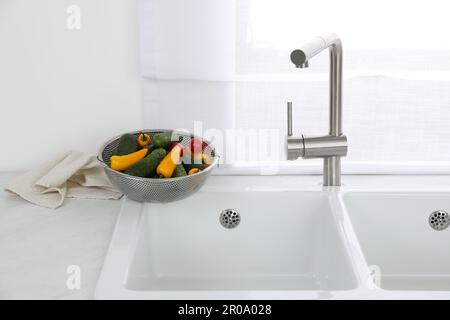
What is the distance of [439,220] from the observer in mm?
1503

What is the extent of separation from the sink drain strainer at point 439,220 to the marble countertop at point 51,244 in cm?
67

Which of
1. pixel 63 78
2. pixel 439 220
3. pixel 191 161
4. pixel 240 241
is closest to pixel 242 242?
pixel 240 241

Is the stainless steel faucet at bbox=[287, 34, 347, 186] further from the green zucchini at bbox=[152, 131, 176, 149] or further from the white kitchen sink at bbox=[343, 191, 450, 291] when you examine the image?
the green zucchini at bbox=[152, 131, 176, 149]

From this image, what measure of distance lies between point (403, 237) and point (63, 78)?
0.84 m

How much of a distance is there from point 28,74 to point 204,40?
1.40ft

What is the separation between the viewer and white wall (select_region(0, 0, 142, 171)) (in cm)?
159

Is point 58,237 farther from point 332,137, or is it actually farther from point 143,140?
point 332,137

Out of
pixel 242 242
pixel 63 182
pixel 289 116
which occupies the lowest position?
pixel 242 242

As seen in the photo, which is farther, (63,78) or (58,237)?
(63,78)

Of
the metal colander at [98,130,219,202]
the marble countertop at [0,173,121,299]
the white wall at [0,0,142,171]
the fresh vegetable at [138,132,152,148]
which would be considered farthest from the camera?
the white wall at [0,0,142,171]

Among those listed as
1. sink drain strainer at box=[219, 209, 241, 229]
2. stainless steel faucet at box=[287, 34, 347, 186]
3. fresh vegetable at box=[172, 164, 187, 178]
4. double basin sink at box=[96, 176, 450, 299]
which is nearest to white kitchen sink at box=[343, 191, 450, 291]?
double basin sink at box=[96, 176, 450, 299]

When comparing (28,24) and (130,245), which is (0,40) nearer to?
(28,24)

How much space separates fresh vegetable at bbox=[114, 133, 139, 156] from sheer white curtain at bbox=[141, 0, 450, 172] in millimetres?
157
